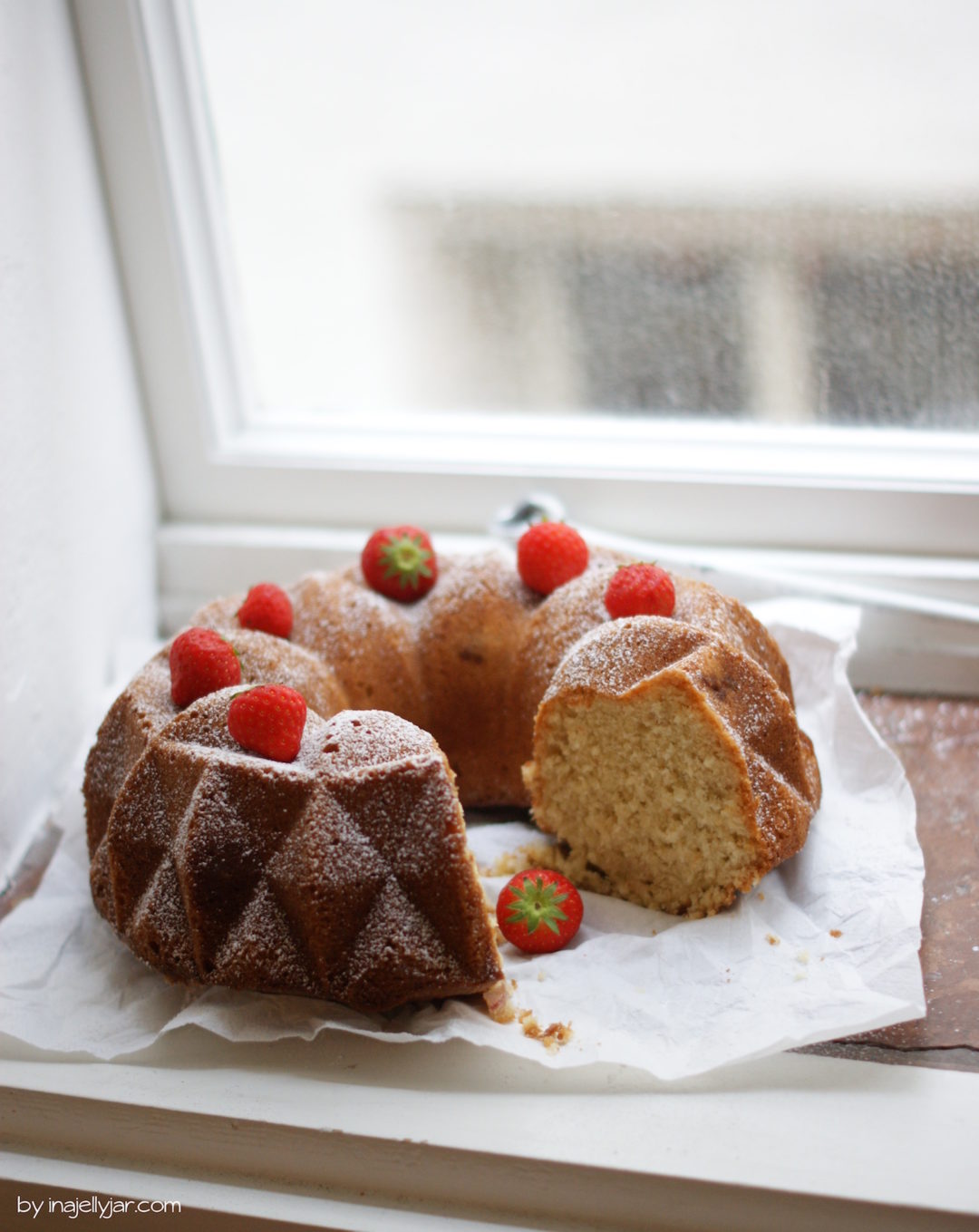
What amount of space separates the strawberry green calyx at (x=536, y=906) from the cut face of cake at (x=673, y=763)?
101 mm

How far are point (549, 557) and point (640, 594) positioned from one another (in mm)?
165

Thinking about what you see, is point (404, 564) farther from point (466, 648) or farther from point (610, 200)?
point (610, 200)

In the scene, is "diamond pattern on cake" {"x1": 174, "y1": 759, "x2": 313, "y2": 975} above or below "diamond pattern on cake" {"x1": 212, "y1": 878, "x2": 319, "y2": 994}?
above

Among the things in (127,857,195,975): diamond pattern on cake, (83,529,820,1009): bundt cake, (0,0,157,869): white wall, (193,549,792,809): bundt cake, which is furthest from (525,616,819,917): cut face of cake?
(0,0,157,869): white wall

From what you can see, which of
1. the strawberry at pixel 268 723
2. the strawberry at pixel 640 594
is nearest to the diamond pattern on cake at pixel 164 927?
the strawberry at pixel 268 723

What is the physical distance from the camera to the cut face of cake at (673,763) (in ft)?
4.33

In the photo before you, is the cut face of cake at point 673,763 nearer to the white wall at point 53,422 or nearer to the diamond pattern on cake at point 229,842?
the diamond pattern on cake at point 229,842

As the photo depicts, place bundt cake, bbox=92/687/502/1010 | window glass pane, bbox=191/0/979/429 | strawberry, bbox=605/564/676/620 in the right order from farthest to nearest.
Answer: window glass pane, bbox=191/0/979/429
strawberry, bbox=605/564/676/620
bundt cake, bbox=92/687/502/1010

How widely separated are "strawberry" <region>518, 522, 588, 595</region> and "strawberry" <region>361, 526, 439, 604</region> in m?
0.13

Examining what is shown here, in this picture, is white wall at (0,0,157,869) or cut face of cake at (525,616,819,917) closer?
cut face of cake at (525,616,819,917)

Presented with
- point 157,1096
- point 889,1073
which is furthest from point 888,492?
point 157,1096

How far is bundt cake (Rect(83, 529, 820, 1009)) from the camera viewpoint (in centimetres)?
121

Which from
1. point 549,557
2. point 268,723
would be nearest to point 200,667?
point 268,723

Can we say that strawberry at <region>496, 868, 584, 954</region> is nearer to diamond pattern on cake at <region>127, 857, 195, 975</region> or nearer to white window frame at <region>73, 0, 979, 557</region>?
diamond pattern on cake at <region>127, 857, 195, 975</region>
